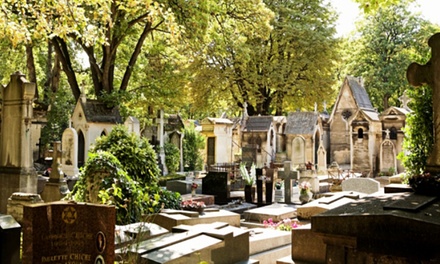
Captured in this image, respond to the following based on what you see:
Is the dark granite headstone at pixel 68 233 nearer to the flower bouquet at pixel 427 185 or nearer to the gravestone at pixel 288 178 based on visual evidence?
the flower bouquet at pixel 427 185

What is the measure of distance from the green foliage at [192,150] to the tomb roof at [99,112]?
33.7 ft

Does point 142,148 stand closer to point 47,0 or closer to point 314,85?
point 47,0

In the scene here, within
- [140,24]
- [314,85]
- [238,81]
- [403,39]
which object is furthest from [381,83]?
[140,24]

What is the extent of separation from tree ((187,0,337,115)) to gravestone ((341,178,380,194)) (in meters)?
16.8

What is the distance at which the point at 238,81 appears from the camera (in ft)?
90.5

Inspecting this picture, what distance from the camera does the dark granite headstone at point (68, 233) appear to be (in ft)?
12.0

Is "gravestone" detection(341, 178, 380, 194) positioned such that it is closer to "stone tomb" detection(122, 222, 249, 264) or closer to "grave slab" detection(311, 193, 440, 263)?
"stone tomb" detection(122, 222, 249, 264)

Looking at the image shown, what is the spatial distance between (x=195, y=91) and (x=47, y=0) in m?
20.4

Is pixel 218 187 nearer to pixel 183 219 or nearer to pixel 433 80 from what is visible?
pixel 183 219

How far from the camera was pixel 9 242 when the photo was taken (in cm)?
388

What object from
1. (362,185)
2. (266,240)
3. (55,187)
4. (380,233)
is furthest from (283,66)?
(380,233)

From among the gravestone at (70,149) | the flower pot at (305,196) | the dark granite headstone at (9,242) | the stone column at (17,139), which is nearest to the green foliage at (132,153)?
the stone column at (17,139)

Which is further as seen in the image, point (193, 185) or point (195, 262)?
point (193, 185)

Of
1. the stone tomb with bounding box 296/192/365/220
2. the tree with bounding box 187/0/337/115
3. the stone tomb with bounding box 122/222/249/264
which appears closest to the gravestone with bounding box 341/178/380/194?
the stone tomb with bounding box 296/192/365/220
